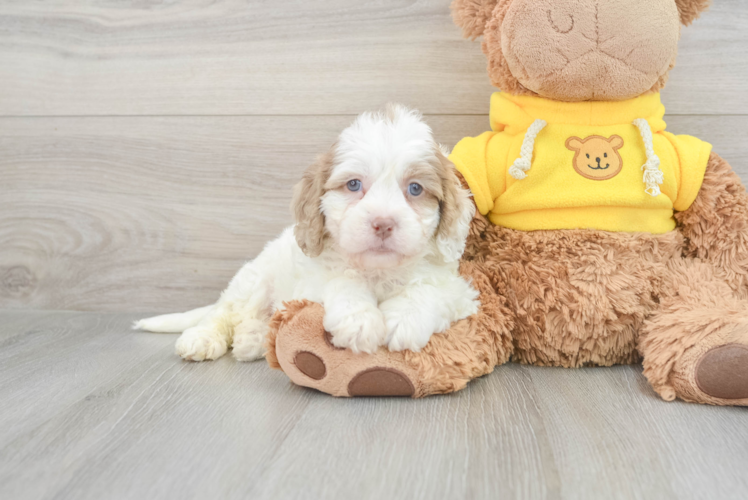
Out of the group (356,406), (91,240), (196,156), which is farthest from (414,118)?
(91,240)

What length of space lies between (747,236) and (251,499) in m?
1.30

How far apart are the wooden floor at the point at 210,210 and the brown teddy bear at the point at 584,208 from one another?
0.11m

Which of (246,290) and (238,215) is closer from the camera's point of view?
(246,290)

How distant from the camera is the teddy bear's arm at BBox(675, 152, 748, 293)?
4.72 feet

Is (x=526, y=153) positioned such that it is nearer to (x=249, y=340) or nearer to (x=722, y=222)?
(x=722, y=222)

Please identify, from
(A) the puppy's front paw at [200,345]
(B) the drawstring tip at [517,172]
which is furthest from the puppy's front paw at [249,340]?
(B) the drawstring tip at [517,172]

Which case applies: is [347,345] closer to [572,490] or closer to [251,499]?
[251,499]

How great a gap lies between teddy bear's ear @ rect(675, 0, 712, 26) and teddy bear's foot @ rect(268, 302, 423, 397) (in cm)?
113

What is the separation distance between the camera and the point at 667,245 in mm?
1463

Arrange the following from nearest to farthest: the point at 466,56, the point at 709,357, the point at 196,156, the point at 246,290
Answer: the point at 709,357 < the point at 246,290 < the point at 466,56 < the point at 196,156

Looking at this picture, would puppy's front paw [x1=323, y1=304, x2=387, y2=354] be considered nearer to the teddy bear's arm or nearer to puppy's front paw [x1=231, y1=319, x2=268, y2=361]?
puppy's front paw [x1=231, y1=319, x2=268, y2=361]

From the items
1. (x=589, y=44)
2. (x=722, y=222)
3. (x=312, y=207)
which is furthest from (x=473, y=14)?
(x=722, y=222)

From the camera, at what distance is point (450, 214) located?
1348mm

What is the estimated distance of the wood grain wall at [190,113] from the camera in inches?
73.3
